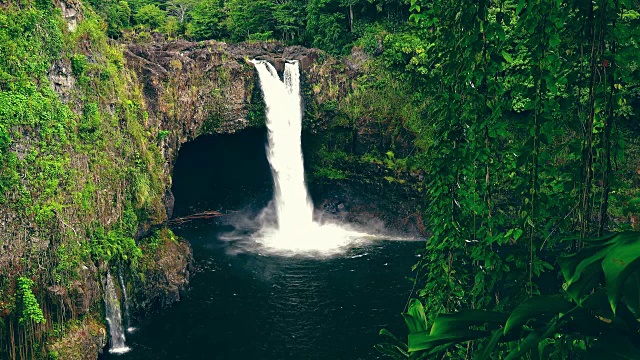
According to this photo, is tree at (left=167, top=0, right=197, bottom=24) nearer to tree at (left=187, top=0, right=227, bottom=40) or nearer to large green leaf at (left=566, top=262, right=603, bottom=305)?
tree at (left=187, top=0, right=227, bottom=40)

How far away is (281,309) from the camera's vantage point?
20.5 m

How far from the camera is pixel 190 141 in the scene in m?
28.5

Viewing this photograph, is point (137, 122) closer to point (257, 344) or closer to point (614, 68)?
point (257, 344)

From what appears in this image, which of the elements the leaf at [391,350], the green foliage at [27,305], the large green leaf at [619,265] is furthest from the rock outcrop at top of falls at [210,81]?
the large green leaf at [619,265]

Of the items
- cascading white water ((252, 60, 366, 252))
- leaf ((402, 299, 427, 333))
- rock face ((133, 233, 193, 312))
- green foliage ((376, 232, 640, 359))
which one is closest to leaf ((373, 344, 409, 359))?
leaf ((402, 299, 427, 333))

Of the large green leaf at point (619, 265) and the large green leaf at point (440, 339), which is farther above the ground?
the large green leaf at point (619, 265)

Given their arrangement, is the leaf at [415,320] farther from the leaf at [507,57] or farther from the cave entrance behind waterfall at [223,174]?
the cave entrance behind waterfall at [223,174]

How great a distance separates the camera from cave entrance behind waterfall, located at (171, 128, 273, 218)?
31.1 meters

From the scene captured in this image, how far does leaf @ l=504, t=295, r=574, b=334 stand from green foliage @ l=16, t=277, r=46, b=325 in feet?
48.1

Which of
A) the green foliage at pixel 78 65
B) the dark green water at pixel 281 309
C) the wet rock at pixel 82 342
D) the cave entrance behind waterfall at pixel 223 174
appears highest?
the green foliage at pixel 78 65

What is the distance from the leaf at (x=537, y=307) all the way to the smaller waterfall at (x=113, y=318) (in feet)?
57.8

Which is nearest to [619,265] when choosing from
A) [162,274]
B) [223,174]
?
[162,274]

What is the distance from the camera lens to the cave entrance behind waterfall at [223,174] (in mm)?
31109

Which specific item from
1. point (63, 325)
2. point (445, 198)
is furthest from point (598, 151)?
point (63, 325)
